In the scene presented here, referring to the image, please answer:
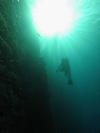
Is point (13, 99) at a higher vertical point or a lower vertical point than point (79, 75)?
lower

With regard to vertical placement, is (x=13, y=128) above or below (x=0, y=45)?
below

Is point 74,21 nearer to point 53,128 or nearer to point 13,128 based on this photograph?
point 53,128

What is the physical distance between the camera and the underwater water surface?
1834cm

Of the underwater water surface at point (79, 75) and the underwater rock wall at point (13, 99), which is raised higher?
the underwater water surface at point (79, 75)

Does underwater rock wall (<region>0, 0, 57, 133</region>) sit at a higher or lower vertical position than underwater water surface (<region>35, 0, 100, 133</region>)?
lower

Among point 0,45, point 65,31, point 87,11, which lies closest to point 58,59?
point 65,31

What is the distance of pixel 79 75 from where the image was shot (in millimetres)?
33344

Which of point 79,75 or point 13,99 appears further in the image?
point 79,75

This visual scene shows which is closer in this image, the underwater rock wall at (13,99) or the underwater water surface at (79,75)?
the underwater rock wall at (13,99)

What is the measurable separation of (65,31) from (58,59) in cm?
767

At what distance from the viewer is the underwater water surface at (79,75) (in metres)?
18.3

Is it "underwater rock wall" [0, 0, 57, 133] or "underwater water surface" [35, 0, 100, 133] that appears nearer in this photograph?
"underwater rock wall" [0, 0, 57, 133]

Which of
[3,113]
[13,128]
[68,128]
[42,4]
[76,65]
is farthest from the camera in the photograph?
[76,65]

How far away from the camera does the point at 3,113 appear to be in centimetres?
396
